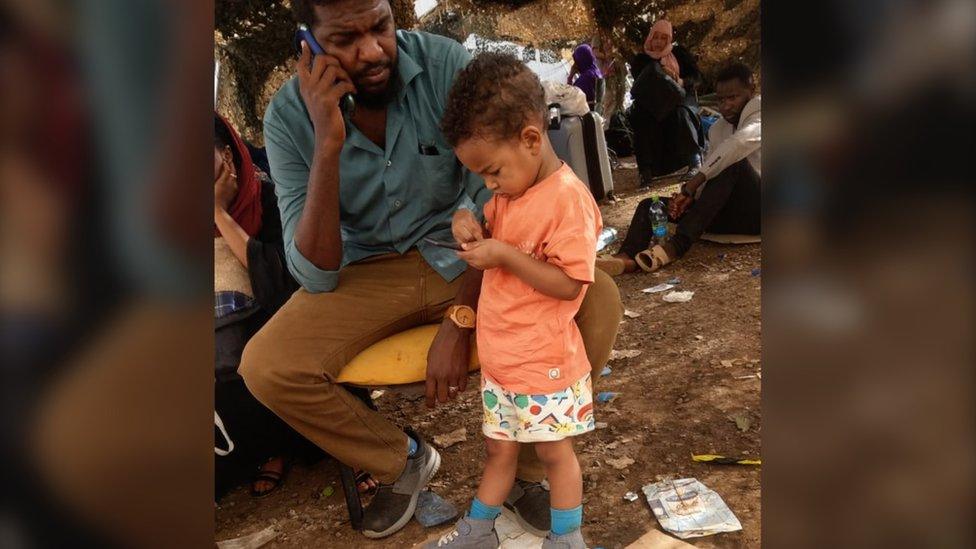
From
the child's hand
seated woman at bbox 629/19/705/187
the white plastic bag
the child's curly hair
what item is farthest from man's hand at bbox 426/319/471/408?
seated woman at bbox 629/19/705/187

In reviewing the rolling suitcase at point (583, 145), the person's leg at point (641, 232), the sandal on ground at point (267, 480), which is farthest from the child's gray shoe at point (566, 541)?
the rolling suitcase at point (583, 145)

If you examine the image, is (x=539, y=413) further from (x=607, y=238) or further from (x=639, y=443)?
(x=607, y=238)

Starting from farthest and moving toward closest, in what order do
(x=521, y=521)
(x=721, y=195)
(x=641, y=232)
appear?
(x=641, y=232) < (x=721, y=195) < (x=521, y=521)

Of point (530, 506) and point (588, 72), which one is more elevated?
point (588, 72)

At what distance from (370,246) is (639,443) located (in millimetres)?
1379

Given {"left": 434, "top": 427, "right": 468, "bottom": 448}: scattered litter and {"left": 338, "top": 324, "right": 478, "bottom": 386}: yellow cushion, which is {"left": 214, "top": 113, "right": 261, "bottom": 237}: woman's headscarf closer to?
{"left": 338, "top": 324, "right": 478, "bottom": 386}: yellow cushion

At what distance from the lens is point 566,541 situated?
2.09 metres

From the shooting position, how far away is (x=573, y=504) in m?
2.10

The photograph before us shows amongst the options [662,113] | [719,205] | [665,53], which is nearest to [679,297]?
[719,205]

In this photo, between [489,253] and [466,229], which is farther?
[466,229]

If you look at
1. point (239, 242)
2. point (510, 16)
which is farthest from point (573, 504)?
point (510, 16)

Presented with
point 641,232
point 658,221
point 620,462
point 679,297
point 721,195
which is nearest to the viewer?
point 620,462

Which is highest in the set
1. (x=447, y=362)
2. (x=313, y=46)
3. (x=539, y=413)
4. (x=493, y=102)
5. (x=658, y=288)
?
(x=313, y=46)
